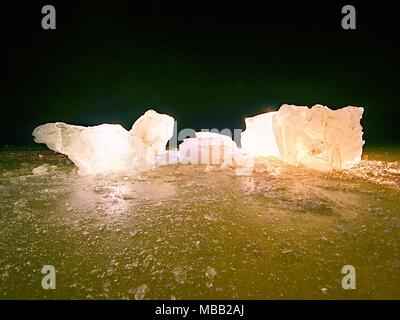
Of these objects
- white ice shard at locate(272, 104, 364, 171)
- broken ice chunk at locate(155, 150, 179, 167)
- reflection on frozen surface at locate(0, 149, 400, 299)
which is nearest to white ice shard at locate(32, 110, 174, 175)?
broken ice chunk at locate(155, 150, 179, 167)

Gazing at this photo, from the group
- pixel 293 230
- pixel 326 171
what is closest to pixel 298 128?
pixel 326 171

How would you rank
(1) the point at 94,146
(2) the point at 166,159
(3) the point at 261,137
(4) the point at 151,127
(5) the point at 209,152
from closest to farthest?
(1) the point at 94,146 → (5) the point at 209,152 → (2) the point at 166,159 → (4) the point at 151,127 → (3) the point at 261,137

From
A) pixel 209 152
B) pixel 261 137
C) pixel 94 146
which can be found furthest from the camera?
pixel 261 137

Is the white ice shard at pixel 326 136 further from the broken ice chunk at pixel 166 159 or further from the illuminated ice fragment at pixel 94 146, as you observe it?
the illuminated ice fragment at pixel 94 146

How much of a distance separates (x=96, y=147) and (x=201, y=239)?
3.13 m

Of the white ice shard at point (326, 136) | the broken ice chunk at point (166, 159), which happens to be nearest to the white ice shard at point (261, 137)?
the white ice shard at point (326, 136)

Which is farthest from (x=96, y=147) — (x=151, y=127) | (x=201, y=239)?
(x=201, y=239)

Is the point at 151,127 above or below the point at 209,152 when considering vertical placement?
above

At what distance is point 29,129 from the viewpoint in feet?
36.6

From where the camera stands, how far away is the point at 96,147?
4.54 m

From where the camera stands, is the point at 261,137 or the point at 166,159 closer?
the point at 166,159

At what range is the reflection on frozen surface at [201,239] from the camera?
58.5 inches

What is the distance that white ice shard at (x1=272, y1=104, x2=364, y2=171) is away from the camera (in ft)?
15.0

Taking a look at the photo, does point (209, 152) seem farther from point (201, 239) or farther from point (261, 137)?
point (201, 239)
